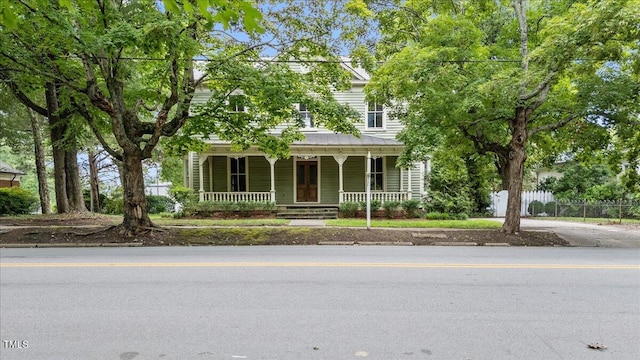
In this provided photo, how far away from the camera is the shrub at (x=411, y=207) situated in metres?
17.6

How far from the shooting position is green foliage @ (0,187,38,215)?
692 inches

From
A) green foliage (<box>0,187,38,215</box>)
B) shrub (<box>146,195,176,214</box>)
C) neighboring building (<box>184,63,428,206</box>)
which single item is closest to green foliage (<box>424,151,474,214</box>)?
neighboring building (<box>184,63,428,206</box>)

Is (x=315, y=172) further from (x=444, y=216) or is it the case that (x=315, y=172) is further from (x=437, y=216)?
(x=444, y=216)

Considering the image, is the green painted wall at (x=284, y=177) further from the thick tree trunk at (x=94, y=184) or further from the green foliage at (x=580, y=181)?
the green foliage at (x=580, y=181)

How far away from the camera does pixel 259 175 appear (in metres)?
20.5

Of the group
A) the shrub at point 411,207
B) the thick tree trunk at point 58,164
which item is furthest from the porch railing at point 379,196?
the thick tree trunk at point 58,164

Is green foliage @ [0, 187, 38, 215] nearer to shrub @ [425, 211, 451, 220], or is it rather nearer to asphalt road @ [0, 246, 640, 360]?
asphalt road @ [0, 246, 640, 360]

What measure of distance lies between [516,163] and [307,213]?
31.7ft

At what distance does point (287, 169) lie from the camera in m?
20.3

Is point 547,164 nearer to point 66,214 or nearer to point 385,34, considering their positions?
point 385,34

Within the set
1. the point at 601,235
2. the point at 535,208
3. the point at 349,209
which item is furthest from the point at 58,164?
the point at 535,208

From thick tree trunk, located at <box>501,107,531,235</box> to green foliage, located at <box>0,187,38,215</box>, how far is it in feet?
70.9

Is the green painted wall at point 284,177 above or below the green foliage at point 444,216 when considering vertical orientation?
above

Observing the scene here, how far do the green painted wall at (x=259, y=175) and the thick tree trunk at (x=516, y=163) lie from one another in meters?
12.6
